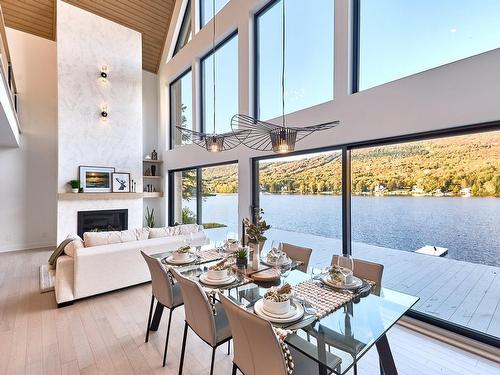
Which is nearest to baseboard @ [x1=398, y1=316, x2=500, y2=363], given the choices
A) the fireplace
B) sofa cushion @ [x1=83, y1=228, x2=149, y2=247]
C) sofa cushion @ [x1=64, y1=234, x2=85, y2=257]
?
sofa cushion @ [x1=83, y1=228, x2=149, y2=247]

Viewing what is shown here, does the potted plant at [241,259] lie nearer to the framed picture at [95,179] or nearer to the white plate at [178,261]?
the white plate at [178,261]

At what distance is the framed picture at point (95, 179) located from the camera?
6125mm

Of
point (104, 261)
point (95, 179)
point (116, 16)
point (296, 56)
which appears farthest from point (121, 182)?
point (296, 56)

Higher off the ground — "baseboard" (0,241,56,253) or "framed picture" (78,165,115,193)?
"framed picture" (78,165,115,193)

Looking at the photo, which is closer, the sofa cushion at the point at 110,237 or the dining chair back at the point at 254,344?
the dining chair back at the point at 254,344

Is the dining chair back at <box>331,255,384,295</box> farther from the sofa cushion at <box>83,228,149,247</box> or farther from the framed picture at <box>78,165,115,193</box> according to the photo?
the framed picture at <box>78,165,115,193</box>

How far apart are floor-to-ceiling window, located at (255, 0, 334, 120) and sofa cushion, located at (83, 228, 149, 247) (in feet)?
9.39

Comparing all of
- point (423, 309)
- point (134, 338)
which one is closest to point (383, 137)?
point (423, 309)

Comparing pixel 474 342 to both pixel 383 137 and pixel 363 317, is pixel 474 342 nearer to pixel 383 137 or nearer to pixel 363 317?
pixel 363 317

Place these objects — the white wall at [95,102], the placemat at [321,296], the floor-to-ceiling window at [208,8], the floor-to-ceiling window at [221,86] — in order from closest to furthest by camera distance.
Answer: the placemat at [321,296] < the floor-to-ceiling window at [221,86] < the floor-to-ceiling window at [208,8] < the white wall at [95,102]

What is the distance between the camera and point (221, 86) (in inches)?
233

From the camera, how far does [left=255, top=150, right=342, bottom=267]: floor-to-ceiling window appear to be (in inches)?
145

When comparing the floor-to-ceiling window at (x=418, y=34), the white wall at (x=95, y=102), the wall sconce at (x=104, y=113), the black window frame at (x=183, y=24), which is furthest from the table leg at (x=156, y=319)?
the black window frame at (x=183, y=24)

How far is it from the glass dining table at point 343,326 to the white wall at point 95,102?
561 cm
